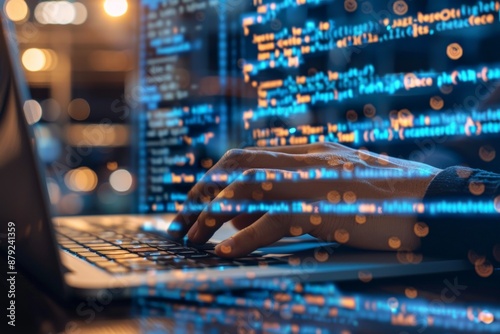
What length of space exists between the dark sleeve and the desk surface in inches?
3.6

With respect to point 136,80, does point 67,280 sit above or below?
below

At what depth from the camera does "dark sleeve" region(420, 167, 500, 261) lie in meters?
0.57

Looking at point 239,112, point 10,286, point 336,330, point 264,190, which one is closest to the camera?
point 336,330

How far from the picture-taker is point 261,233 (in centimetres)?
58

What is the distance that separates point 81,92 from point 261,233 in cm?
369

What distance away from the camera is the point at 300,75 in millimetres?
815

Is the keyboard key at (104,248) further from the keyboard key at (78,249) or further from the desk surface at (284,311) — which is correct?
the desk surface at (284,311)

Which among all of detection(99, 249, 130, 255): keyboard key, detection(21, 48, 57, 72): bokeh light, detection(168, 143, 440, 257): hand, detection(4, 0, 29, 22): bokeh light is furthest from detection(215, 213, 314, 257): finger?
detection(21, 48, 57, 72): bokeh light

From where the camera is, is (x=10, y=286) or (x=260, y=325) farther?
(x=10, y=286)

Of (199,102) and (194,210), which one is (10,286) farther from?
(199,102)

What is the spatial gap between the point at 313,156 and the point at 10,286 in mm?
389

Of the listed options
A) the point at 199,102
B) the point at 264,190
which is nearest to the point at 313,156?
the point at 264,190

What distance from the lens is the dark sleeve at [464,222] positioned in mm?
571

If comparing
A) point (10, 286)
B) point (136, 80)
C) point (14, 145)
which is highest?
point (136, 80)
